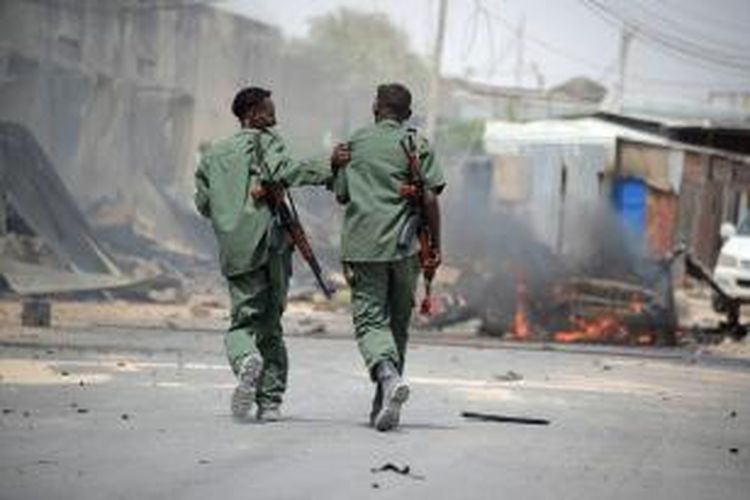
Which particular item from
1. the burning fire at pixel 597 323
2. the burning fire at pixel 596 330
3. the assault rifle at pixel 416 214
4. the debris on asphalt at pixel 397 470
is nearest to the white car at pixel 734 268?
the burning fire at pixel 597 323

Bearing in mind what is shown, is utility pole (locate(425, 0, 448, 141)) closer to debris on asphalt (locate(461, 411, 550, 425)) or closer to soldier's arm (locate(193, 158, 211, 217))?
debris on asphalt (locate(461, 411, 550, 425))

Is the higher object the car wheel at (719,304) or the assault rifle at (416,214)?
the assault rifle at (416,214)

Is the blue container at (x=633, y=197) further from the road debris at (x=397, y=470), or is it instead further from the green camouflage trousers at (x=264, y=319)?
the road debris at (x=397, y=470)

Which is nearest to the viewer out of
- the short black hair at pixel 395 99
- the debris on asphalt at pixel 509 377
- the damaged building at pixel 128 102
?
the short black hair at pixel 395 99

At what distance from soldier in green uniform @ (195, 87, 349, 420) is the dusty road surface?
33cm

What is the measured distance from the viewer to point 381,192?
9383mm

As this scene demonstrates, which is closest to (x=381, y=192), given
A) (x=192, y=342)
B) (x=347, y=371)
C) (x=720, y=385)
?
(x=347, y=371)

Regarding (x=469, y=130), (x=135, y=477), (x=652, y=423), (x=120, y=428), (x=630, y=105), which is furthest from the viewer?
(x=630, y=105)

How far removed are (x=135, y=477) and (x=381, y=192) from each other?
2907 mm

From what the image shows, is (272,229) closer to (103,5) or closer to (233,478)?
(233,478)

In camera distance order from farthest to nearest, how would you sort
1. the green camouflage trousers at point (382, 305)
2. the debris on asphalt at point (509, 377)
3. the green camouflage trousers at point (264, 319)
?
the debris on asphalt at point (509, 377) < the green camouflage trousers at point (264, 319) < the green camouflage trousers at point (382, 305)

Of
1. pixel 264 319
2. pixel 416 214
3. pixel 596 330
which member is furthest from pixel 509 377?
pixel 596 330

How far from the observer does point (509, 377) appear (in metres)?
13.2

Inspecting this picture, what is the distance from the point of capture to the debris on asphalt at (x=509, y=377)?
513 inches
